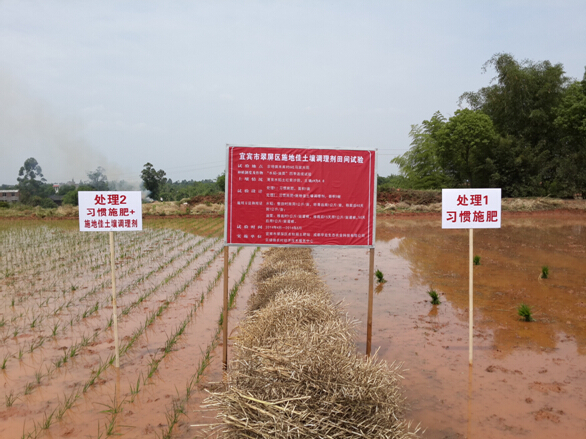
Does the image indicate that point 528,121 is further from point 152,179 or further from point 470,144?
point 152,179

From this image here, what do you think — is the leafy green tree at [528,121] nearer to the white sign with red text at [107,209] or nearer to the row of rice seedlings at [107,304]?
the row of rice seedlings at [107,304]

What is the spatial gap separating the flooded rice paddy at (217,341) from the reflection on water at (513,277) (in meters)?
0.05

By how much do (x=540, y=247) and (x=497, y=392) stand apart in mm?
11670

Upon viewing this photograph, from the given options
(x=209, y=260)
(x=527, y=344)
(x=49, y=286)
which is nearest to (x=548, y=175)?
(x=209, y=260)

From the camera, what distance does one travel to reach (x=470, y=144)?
37.4m

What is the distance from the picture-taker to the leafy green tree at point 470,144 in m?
37.2

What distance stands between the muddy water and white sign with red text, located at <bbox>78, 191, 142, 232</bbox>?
3.55m

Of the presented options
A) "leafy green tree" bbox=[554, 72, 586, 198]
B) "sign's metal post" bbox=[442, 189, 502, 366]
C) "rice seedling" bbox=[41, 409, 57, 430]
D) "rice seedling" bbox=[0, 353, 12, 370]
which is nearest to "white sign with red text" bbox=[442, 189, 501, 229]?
"sign's metal post" bbox=[442, 189, 502, 366]

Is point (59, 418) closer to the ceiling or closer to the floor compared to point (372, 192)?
closer to the floor

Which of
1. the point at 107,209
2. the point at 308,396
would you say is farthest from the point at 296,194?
the point at 308,396

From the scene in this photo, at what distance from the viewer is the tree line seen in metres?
33.5

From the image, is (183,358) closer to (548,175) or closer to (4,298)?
(4,298)

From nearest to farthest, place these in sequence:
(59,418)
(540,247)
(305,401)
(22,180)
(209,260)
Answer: (305,401), (59,418), (209,260), (540,247), (22,180)

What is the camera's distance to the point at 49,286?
9.66 metres
